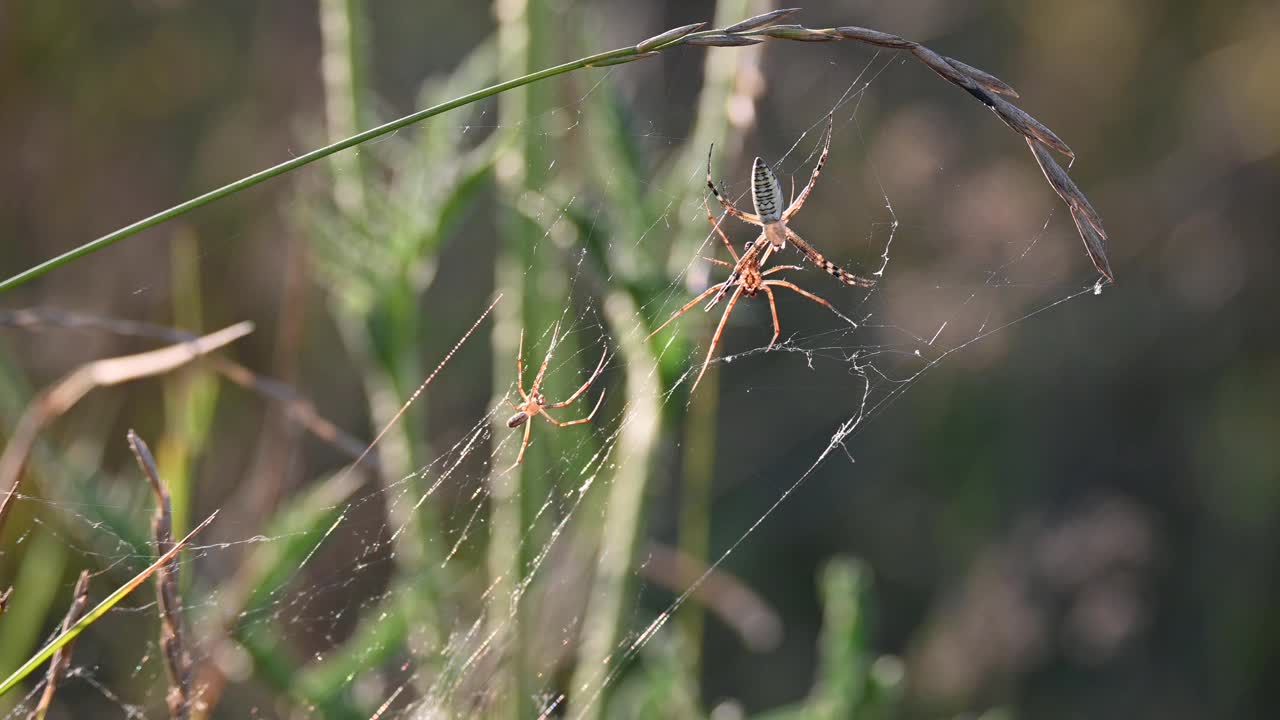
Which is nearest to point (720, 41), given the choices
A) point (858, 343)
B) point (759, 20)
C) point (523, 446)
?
point (759, 20)

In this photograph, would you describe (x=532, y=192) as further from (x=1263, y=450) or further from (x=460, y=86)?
(x=1263, y=450)

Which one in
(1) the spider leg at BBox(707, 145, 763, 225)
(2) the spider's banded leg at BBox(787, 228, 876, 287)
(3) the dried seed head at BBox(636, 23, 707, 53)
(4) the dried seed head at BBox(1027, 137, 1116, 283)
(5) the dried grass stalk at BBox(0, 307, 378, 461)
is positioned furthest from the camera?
(2) the spider's banded leg at BBox(787, 228, 876, 287)

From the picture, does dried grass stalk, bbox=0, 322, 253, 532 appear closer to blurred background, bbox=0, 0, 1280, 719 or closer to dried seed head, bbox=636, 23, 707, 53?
blurred background, bbox=0, 0, 1280, 719

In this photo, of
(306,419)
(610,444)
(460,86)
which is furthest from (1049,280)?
(306,419)

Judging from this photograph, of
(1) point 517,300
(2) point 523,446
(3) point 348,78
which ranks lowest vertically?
(2) point 523,446

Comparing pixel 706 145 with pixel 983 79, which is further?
pixel 706 145

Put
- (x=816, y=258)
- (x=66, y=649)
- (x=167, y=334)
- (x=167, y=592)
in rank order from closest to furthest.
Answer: (x=167, y=592) → (x=66, y=649) → (x=167, y=334) → (x=816, y=258)

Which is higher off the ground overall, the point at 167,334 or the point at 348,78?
the point at 348,78

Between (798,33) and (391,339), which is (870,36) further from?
(391,339)

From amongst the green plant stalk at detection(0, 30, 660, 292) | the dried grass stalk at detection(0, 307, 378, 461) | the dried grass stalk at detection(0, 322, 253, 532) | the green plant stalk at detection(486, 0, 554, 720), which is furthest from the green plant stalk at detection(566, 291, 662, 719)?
the green plant stalk at detection(0, 30, 660, 292)

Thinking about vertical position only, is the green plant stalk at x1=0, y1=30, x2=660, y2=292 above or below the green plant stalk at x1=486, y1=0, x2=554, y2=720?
above

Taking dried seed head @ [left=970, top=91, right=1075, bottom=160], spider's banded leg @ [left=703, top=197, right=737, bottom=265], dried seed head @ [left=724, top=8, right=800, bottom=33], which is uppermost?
dried seed head @ [left=724, top=8, right=800, bottom=33]
